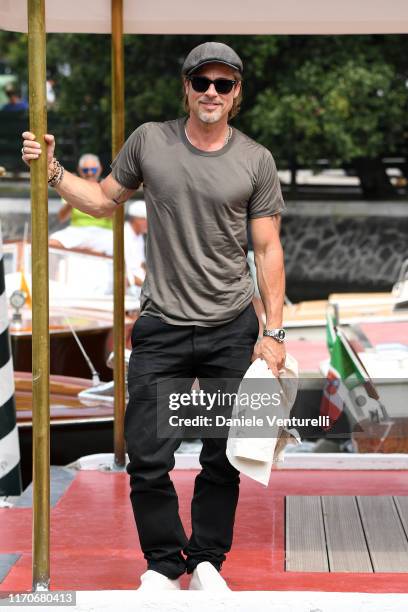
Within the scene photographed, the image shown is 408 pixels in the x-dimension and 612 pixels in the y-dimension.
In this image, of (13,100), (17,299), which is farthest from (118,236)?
(13,100)

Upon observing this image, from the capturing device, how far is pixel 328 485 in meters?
5.85

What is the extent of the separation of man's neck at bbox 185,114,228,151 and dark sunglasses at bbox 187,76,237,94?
10 centimetres

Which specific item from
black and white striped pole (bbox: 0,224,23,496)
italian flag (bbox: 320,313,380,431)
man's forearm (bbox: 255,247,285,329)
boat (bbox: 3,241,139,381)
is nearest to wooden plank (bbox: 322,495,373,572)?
italian flag (bbox: 320,313,380,431)

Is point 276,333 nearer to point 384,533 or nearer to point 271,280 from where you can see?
point 271,280

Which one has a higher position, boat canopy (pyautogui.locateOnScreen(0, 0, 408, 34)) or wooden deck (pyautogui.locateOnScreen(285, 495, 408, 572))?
boat canopy (pyautogui.locateOnScreen(0, 0, 408, 34))

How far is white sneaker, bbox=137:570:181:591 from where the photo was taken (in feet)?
13.7

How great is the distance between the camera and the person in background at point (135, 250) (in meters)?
10.5

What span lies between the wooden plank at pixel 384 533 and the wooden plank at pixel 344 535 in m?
0.03

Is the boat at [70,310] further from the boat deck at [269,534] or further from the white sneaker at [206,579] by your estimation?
the white sneaker at [206,579]

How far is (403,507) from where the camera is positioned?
537 centimetres

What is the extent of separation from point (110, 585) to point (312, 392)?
181 inches

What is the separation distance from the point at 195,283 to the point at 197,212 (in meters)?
0.24

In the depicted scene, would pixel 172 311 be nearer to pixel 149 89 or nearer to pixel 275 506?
pixel 275 506

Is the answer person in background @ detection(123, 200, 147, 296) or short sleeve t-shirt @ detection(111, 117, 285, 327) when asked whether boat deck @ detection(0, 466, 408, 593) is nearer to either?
short sleeve t-shirt @ detection(111, 117, 285, 327)
